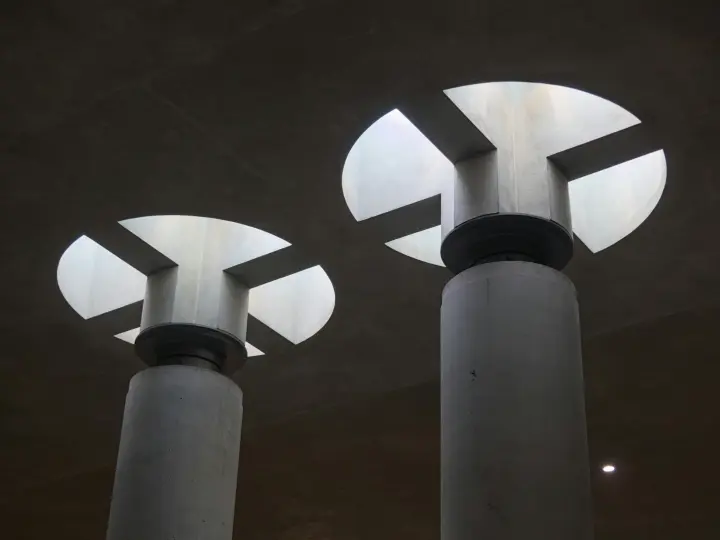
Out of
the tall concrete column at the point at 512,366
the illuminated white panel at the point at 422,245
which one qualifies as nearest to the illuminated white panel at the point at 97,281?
the illuminated white panel at the point at 422,245

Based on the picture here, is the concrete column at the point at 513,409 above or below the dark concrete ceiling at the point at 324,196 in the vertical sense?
below

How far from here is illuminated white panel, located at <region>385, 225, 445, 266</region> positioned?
14852 mm

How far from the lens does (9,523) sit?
28.2 meters

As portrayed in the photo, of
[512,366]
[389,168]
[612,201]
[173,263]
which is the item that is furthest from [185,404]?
[612,201]

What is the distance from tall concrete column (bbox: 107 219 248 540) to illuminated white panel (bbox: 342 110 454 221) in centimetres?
297

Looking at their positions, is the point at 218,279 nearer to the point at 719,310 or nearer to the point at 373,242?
the point at 373,242

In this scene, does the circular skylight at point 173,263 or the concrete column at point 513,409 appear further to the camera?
the circular skylight at point 173,263

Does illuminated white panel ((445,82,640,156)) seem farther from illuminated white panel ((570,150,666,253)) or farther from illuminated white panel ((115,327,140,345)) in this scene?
illuminated white panel ((115,327,140,345))

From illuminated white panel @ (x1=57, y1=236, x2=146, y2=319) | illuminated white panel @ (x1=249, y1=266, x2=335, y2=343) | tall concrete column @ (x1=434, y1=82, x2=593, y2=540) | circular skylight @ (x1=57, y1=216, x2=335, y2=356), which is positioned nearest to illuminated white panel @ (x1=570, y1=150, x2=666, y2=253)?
tall concrete column @ (x1=434, y1=82, x2=593, y2=540)

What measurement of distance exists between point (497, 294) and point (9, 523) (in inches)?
847

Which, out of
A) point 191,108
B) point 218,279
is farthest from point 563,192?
point 218,279

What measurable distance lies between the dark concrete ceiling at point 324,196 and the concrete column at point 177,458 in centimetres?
233

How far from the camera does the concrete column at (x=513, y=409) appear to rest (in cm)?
956

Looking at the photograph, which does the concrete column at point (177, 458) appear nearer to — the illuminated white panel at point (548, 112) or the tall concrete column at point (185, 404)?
the tall concrete column at point (185, 404)
